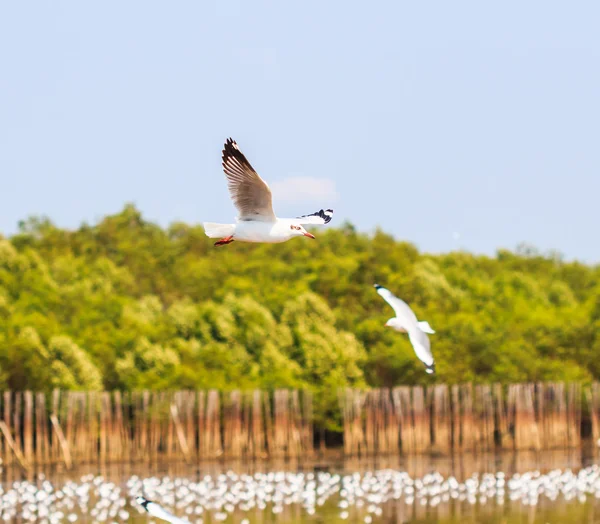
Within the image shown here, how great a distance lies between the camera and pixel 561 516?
31.1m

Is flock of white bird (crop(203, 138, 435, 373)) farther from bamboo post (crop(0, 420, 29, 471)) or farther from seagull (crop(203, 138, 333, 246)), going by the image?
bamboo post (crop(0, 420, 29, 471))

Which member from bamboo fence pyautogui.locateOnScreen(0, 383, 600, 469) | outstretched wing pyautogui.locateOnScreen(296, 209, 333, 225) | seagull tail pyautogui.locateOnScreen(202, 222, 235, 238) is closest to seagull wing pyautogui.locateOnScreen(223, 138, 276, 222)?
seagull tail pyautogui.locateOnScreen(202, 222, 235, 238)

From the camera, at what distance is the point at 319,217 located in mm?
16266

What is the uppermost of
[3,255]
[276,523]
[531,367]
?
[3,255]

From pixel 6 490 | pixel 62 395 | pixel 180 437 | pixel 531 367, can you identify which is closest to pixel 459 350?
pixel 531 367

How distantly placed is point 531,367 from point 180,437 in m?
16.2

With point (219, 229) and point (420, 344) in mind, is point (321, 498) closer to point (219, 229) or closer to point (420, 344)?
point (420, 344)

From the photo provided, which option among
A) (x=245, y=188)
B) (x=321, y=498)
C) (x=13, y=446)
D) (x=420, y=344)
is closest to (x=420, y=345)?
(x=420, y=344)

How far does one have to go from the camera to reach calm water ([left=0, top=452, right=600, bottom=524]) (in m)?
31.8

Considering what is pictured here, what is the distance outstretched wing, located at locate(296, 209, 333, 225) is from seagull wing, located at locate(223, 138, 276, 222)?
1.02 meters

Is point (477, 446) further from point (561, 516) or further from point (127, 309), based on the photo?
point (561, 516)

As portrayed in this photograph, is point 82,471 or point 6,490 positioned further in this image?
point 82,471

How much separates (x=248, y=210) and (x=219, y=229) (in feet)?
1.30

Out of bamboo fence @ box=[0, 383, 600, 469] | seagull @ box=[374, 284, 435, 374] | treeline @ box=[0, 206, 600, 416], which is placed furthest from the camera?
treeline @ box=[0, 206, 600, 416]
